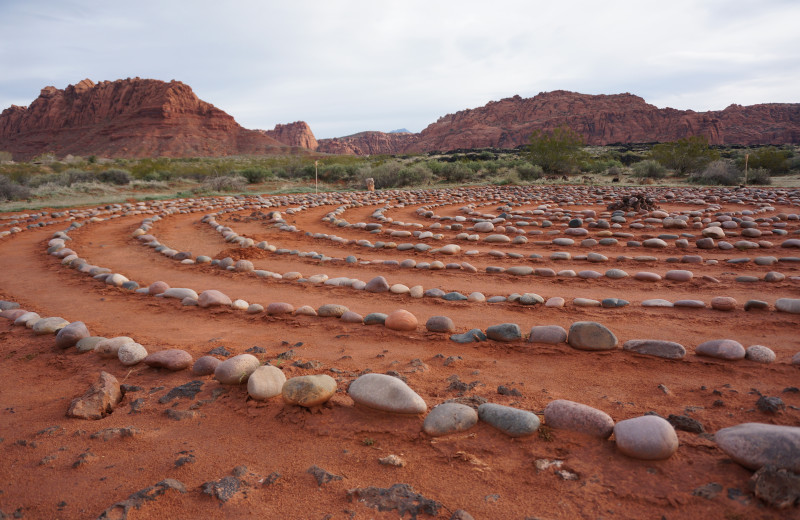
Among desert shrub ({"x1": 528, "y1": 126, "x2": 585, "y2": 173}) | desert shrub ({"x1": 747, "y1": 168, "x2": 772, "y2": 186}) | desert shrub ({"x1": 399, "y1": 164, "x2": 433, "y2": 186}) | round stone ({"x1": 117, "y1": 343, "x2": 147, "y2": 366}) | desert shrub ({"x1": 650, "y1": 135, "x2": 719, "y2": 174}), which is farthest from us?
desert shrub ({"x1": 528, "y1": 126, "x2": 585, "y2": 173})

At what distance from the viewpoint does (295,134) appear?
4616 inches

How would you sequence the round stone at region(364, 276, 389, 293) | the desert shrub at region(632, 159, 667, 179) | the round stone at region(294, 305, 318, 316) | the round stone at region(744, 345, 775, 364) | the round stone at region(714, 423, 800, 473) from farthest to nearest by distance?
1. the desert shrub at region(632, 159, 667, 179)
2. the round stone at region(364, 276, 389, 293)
3. the round stone at region(294, 305, 318, 316)
4. the round stone at region(744, 345, 775, 364)
5. the round stone at region(714, 423, 800, 473)

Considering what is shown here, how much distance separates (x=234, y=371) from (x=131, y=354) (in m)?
1.00

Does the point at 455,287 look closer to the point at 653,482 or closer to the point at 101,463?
the point at 653,482

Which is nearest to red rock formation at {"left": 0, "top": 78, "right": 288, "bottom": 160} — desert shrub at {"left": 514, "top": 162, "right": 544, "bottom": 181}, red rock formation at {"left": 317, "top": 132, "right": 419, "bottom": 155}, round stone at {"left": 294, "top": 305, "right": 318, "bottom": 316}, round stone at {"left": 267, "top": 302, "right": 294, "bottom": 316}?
red rock formation at {"left": 317, "top": 132, "right": 419, "bottom": 155}

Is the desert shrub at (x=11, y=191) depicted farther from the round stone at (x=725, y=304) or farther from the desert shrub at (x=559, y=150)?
the desert shrub at (x=559, y=150)

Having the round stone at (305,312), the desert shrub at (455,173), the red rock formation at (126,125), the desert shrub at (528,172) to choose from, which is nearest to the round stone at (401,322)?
the round stone at (305,312)

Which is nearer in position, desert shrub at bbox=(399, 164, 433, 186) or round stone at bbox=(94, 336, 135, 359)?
round stone at bbox=(94, 336, 135, 359)

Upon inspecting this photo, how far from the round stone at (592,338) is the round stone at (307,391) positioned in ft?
6.33

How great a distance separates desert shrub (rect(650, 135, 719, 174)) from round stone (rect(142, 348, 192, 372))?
94.3ft

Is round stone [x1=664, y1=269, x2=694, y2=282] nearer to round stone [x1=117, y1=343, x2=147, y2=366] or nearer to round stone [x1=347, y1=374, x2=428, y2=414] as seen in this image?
round stone [x1=347, y1=374, x2=428, y2=414]

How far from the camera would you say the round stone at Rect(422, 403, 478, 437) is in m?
2.28

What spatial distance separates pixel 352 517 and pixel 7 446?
74.5 inches

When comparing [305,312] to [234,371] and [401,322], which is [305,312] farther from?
[234,371]
